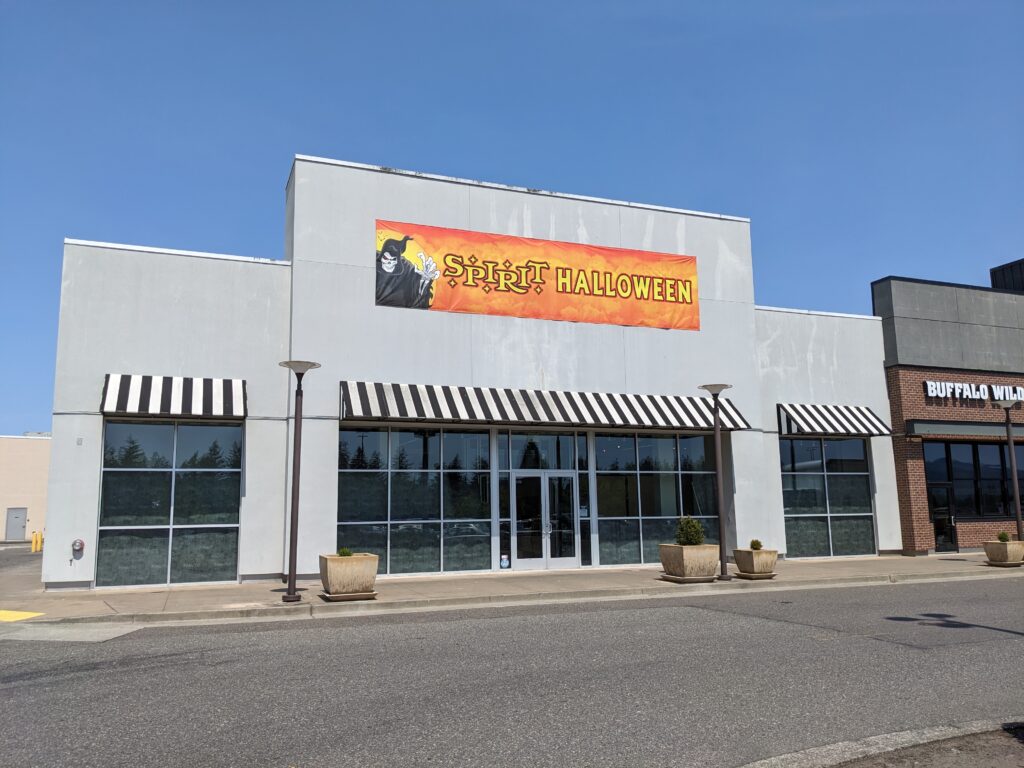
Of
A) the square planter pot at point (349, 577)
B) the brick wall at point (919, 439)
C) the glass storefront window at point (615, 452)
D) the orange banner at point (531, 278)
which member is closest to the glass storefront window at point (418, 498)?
the glass storefront window at point (615, 452)

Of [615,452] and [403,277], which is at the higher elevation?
[403,277]

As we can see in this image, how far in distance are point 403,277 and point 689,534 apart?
30.0ft

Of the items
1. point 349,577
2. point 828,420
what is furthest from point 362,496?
point 828,420

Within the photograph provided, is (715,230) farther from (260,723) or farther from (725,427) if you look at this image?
(260,723)

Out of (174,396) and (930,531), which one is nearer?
(174,396)

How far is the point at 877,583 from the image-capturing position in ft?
60.6

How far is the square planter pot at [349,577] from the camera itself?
15.0 meters

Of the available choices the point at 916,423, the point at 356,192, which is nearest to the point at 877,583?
the point at 916,423

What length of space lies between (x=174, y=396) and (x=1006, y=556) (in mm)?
20963

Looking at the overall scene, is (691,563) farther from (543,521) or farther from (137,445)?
(137,445)

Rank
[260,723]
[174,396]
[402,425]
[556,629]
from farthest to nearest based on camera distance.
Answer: [402,425]
[174,396]
[556,629]
[260,723]

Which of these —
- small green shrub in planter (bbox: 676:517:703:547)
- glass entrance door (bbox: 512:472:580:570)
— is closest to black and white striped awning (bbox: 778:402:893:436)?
small green shrub in planter (bbox: 676:517:703:547)

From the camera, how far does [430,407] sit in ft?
62.7

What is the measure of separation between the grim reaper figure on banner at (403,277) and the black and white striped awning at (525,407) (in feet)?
7.04
